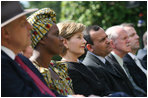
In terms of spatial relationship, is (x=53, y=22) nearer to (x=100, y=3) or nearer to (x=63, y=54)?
(x=63, y=54)

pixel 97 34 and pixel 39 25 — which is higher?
pixel 39 25

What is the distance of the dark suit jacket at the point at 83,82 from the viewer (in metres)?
4.32

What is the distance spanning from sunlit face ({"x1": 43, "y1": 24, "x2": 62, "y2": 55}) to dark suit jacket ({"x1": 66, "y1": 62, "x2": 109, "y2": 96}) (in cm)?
72

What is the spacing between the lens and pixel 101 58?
545 cm

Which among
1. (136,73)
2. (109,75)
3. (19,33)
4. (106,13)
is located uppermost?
(19,33)

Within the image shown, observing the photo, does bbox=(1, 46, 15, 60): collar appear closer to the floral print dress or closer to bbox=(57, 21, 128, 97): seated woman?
the floral print dress

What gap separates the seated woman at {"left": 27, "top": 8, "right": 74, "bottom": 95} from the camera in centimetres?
367

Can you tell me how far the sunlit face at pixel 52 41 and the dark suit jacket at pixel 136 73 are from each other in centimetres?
255

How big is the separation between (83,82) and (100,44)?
119cm

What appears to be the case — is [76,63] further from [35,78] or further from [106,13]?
[106,13]

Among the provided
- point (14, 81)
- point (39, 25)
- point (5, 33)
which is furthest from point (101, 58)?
point (14, 81)

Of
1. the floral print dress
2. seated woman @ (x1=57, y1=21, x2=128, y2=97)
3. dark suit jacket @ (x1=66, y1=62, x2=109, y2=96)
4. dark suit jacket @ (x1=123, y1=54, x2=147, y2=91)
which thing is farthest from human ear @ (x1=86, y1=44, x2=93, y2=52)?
the floral print dress

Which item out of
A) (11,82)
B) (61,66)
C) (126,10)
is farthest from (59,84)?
(126,10)

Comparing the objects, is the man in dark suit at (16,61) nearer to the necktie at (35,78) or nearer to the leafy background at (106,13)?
the necktie at (35,78)
